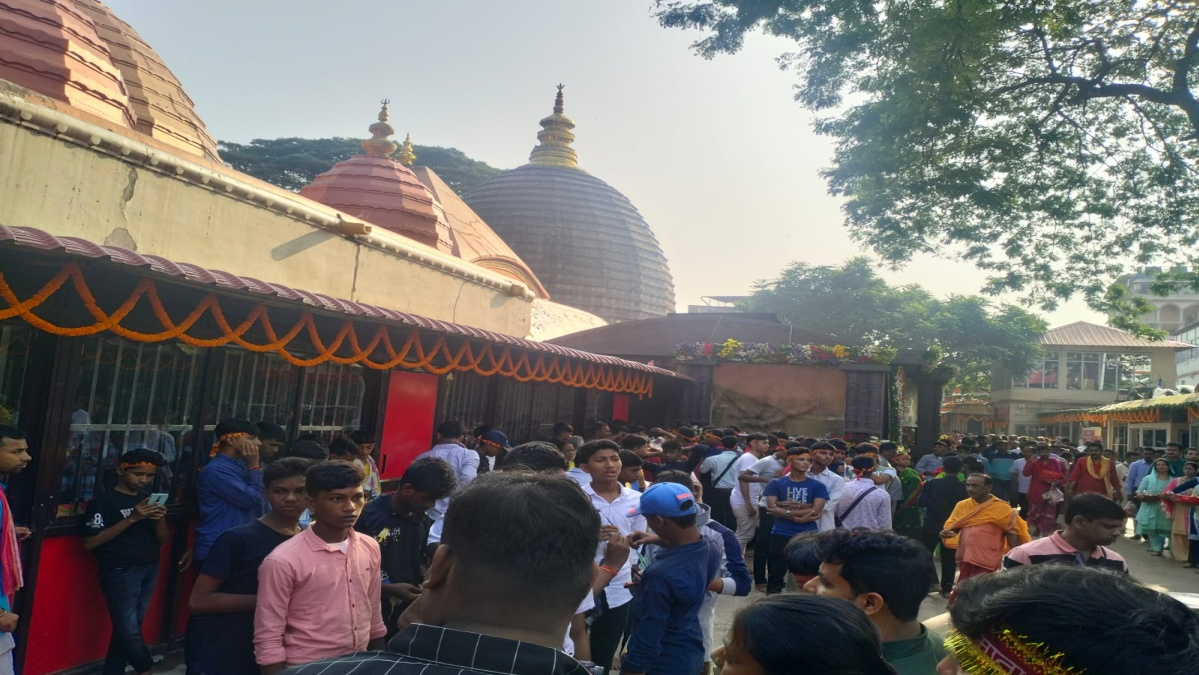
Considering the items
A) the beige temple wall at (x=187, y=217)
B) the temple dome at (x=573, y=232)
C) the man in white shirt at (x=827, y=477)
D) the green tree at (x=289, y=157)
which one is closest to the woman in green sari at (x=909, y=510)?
the man in white shirt at (x=827, y=477)

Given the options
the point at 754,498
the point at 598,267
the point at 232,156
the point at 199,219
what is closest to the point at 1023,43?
the point at 754,498

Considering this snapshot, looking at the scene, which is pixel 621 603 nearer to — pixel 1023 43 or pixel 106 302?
pixel 106 302

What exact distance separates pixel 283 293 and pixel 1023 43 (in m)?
11.3

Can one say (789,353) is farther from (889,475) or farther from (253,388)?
(253,388)

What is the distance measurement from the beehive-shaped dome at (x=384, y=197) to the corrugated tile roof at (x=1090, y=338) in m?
33.2

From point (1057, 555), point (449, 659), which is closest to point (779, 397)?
point (1057, 555)

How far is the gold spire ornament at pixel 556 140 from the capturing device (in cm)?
3494

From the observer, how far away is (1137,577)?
8.52 metres

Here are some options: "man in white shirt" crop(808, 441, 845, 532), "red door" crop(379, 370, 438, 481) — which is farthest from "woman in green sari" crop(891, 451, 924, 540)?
"red door" crop(379, 370, 438, 481)

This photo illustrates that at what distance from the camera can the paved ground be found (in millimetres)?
6742

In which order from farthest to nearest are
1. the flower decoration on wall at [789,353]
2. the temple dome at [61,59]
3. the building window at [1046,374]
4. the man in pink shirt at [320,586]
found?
the building window at [1046,374], the flower decoration on wall at [789,353], the temple dome at [61,59], the man in pink shirt at [320,586]

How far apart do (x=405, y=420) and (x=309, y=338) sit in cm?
232

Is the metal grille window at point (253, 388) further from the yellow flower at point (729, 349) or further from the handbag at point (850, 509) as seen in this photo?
the yellow flower at point (729, 349)

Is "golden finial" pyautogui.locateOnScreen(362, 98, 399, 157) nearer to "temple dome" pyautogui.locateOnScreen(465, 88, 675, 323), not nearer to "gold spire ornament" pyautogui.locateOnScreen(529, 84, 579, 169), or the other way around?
"temple dome" pyautogui.locateOnScreen(465, 88, 675, 323)
